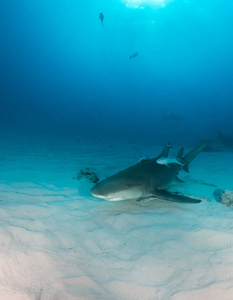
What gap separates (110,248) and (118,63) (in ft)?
553

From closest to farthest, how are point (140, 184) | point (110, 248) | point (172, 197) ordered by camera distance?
point (110, 248) → point (172, 197) → point (140, 184)

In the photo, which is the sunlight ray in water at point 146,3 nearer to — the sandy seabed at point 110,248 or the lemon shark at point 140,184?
the lemon shark at point 140,184

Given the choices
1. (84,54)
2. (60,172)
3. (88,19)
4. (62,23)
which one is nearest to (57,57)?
(84,54)

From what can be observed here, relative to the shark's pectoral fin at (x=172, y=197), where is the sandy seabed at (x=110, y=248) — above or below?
below

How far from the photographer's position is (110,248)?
244 centimetres

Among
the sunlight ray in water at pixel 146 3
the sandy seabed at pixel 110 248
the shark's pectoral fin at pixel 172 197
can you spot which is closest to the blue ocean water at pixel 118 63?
the sunlight ray in water at pixel 146 3

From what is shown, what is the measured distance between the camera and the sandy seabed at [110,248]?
179cm

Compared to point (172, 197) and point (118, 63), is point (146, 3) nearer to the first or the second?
point (172, 197)

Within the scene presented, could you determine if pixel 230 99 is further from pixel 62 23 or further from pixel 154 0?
pixel 62 23

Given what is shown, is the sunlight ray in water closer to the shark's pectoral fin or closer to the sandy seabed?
the shark's pectoral fin

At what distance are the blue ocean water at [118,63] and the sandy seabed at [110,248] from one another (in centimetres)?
3916

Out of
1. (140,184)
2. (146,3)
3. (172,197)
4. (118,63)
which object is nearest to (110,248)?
(140,184)

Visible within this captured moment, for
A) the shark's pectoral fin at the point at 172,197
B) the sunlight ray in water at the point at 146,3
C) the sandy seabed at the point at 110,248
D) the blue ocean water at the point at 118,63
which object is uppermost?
the blue ocean water at the point at 118,63

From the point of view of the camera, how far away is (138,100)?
459 ft
